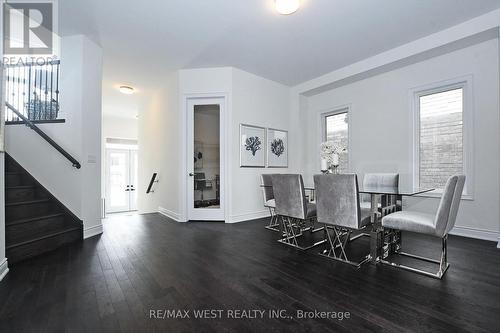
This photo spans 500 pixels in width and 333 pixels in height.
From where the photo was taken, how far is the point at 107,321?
1431 millimetres

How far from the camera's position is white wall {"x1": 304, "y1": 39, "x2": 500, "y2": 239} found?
9.85ft

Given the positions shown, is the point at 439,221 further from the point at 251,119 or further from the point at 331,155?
the point at 251,119

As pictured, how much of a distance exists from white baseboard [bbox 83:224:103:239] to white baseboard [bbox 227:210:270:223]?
2.10 m

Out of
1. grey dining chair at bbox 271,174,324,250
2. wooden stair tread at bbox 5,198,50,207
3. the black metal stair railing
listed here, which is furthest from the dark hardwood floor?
the black metal stair railing

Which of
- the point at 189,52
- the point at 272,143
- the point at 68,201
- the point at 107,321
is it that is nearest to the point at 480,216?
the point at 272,143

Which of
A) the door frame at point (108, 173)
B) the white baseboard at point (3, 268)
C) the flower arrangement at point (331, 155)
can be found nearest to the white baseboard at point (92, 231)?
the white baseboard at point (3, 268)

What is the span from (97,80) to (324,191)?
375 centimetres

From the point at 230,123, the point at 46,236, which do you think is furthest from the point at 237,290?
the point at 230,123

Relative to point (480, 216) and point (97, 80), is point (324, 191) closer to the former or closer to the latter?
point (480, 216)

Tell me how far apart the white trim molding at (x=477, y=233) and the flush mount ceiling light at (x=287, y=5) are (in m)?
3.75

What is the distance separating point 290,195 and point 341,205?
2.20ft

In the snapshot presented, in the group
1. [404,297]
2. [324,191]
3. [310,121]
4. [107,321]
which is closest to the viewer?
[107,321]

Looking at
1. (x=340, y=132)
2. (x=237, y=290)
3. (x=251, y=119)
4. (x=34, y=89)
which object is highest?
(x=34, y=89)

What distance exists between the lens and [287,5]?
2.48 metres
